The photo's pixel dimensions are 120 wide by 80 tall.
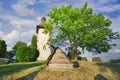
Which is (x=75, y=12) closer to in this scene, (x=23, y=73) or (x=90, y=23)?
(x=90, y=23)

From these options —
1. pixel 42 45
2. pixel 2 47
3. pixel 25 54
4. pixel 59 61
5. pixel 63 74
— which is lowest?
pixel 63 74

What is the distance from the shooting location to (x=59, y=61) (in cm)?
3394

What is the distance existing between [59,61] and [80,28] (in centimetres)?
1971

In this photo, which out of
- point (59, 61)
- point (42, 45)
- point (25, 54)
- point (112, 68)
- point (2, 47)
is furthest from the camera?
point (42, 45)

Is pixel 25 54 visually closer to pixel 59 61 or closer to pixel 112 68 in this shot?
pixel 59 61

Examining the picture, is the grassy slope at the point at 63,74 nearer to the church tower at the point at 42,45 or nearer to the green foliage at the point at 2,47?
the green foliage at the point at 2,47

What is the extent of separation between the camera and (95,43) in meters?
55.2

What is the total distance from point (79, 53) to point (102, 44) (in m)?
5.54

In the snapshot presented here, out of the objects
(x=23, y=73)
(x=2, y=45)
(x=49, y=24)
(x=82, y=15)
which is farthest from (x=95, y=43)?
(x=23, y=73)

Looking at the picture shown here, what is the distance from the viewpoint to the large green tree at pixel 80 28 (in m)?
53.0

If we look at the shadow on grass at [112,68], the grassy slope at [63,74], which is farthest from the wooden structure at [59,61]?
the shadow on grass at [112,68]

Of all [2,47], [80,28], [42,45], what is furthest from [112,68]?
[2,47]

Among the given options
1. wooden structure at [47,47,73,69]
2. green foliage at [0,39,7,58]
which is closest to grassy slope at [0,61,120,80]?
wooden structure at [47,47,73,69]

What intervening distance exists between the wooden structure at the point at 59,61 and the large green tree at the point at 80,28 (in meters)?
18.5
